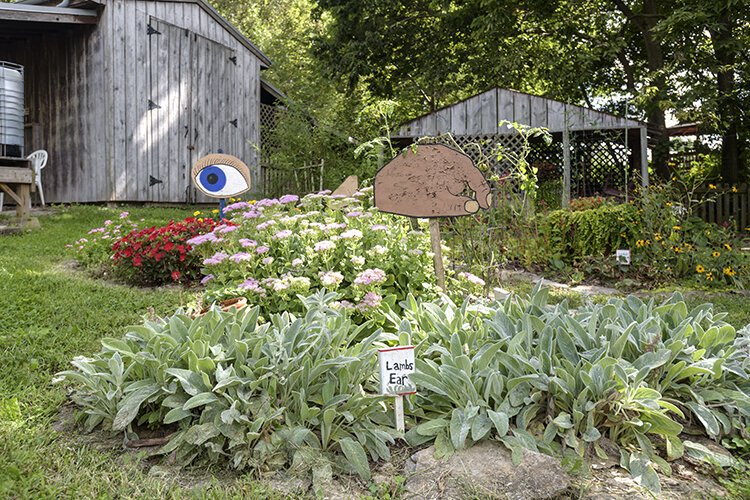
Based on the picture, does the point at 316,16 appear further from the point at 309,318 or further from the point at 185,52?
the point at 309,318

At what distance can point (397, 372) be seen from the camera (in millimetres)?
2443

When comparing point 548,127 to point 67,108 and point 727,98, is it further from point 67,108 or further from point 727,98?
point 67,108

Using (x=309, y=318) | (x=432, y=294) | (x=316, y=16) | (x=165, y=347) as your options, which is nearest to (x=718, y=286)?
(x=432, y=294)

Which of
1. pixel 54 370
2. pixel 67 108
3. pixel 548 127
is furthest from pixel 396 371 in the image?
pixel 67 108

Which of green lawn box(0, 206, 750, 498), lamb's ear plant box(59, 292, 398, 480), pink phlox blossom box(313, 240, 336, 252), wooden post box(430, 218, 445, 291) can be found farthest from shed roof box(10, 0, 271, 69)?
lamb's ear plant box(59, 292, 398, 480)

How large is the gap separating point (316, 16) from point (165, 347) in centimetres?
1594

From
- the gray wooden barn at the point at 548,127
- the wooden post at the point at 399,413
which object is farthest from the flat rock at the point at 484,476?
the gray wooden barn at the point at 548,127

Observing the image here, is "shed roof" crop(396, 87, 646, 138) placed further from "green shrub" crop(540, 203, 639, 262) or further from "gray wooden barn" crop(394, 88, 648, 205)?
"green shrub" crop(540, 203, 639, 262)

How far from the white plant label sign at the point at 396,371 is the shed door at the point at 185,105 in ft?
31.6

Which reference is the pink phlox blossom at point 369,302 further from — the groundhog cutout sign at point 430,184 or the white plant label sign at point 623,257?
the white plant label sign at point 623,257

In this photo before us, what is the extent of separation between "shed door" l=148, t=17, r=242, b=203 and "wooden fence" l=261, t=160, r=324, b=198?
61.9 inches

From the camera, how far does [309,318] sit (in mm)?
2965

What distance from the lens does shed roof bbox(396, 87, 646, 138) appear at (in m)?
11.4

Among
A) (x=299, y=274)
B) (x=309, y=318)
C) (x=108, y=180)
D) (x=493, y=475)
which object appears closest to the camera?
(x=493, y=475)
